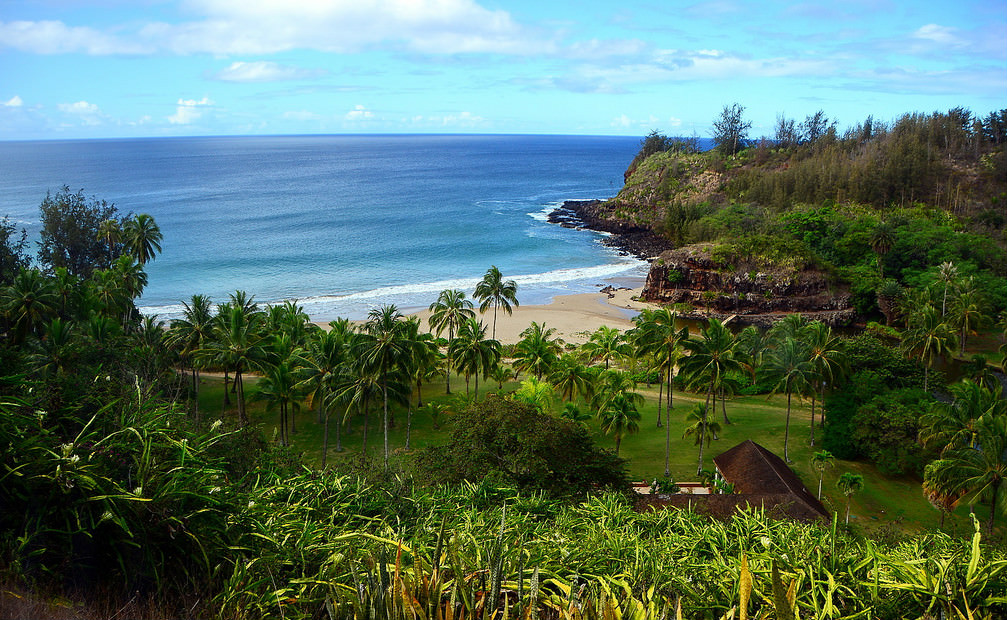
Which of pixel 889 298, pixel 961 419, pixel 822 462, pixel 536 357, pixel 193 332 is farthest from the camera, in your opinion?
pixel 889 298

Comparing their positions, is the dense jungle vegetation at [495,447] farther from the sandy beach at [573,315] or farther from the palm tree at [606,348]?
the sandy beach at [573,315]

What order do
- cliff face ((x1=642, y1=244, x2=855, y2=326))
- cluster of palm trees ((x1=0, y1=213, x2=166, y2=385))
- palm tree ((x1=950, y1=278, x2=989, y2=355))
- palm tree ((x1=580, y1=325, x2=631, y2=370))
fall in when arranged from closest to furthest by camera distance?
Answer: cluster of palm trees ((x1=0, y1=213, x2=166, y2=385)) → palm tree ((x1=580, y1=325, x2=631, y2=370)) → palm tree ((x1=950, y1=278, x2=989, y2=355)) → cliff face ((x1=642, y1=244, x2=855, y2=326))

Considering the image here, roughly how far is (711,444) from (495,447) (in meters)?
14.3

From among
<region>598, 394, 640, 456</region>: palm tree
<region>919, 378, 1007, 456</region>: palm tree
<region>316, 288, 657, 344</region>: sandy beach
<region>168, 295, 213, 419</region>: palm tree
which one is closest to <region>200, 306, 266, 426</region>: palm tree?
<region>168, 295, 213, 419</region>: palm tree

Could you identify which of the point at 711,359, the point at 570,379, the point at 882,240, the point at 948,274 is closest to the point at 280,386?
the point at 570,379

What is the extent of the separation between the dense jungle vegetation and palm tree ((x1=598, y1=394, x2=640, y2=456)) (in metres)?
0.11

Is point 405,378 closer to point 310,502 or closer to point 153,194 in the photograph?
point 310,502

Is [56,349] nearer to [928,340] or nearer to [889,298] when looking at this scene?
[928,340]

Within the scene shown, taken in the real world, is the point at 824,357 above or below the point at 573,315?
above

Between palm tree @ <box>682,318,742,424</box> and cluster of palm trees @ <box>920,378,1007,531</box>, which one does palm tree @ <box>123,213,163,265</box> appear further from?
cluster of palm trees @ <box>920,378,1007,531</box>

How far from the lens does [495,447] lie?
67.8 feet

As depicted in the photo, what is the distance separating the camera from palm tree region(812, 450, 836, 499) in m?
25.1

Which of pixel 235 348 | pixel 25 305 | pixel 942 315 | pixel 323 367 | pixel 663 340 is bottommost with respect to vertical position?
pixel 323 367

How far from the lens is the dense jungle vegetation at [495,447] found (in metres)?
6.59
